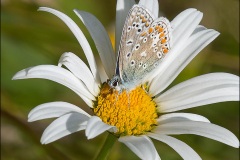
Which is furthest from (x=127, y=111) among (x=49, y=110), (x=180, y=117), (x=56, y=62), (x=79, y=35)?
(x=56, y=62)

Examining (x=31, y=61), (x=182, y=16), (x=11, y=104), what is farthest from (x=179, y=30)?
(x=31, y=61)

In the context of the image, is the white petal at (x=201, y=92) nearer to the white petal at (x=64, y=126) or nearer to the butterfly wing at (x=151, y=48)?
the butterfly wing at (x=151, y=48)

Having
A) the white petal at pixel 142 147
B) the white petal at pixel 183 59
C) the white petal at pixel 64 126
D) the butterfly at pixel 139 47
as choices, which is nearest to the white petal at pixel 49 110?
the white petal at pixel 64 126

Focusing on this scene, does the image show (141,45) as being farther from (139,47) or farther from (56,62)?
(56,62)

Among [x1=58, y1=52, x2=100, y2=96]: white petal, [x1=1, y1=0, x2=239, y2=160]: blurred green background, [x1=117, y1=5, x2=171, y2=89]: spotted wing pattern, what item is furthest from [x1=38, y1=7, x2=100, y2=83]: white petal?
[x1=1, y1=0, x2=239, y2=160]: blurred green background

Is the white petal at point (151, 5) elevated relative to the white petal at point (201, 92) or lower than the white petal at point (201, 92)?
elevated

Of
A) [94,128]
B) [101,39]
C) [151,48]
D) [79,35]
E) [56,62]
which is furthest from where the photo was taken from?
[56,62]
